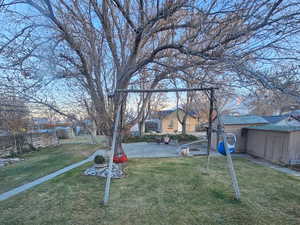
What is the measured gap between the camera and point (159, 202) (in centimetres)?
309

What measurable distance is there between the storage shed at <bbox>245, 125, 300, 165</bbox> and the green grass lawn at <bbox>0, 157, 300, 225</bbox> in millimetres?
2361

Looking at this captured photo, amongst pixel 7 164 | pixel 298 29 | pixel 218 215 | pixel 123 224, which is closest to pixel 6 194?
pixel 123 224

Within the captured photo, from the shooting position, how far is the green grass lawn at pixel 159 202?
99.7 inches

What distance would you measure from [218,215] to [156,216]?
3.98 ft

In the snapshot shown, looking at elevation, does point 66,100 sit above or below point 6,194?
above

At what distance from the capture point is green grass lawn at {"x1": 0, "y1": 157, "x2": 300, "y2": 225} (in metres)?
2.53

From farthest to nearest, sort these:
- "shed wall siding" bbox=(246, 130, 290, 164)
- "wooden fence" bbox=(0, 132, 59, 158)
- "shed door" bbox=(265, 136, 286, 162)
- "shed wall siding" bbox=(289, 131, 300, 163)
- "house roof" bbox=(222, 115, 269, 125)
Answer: "house roof" bbox=(222, 115, 269, 125) → "wooden fence" bbox=(0, 132, 59, 158) → "shed door" bbox=(265, 136, 286, 162) → "shed wall siding" bbox=(246, 130, 290, 164) → "shed wall siding" bbox=(289, 131, 300, 163)

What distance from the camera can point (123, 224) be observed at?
2.40 meters

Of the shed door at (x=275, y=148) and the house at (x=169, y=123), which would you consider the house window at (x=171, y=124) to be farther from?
the shed door at (x=275, y=148)

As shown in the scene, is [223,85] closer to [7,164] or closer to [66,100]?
[66,100]

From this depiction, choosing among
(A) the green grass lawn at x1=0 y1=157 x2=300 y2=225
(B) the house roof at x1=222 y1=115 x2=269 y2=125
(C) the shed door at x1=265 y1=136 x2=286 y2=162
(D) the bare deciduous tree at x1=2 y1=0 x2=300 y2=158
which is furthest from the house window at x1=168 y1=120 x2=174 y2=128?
(A) the green grass lawn at x1=0 y1=157 x2=300 y2=225

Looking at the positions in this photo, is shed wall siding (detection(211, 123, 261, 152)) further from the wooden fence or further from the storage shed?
the wooden fence

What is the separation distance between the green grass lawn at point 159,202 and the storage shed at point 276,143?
7.75 ft

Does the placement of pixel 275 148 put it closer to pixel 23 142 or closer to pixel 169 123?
pixel 23 142
